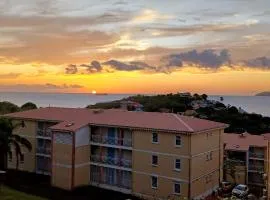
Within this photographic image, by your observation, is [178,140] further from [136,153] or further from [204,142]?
[136,153]

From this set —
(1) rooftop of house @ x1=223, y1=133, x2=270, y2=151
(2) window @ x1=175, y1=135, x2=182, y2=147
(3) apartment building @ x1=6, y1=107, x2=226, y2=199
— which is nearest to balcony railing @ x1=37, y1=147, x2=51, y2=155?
(3) apartment building @ x1=6, y1=107, x2=226, y2=199

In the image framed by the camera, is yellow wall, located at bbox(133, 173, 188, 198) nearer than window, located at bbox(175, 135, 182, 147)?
No

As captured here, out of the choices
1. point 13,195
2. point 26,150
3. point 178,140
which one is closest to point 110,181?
point 178,140

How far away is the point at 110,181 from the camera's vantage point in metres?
44.7

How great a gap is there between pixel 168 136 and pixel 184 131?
211 cm

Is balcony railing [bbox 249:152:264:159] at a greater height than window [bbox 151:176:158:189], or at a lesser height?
greater

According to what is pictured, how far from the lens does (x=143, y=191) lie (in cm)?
4184

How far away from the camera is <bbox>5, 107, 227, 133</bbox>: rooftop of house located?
40.5 meters

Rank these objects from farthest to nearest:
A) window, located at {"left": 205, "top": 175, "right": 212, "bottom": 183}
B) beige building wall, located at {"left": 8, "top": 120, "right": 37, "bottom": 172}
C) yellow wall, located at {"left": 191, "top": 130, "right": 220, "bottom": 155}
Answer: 1. beige building wall, located at {"left": 8, "top": 120, "right": 37, "bottom": 172}
2. window, located at {"left": 205, "top": 175, "right": 212, "bottom": 183}
3. yellow wall, located at {"left": 191, "top": 130, "right": 220, "bottom": 155}

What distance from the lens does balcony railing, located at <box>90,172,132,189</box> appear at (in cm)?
4347

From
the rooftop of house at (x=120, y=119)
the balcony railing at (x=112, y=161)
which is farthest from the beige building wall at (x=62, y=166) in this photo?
the balcony railing at (x=112, y=161)

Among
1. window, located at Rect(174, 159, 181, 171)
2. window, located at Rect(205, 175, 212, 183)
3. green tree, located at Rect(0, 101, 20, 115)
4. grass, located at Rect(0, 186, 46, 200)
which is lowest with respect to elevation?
grass, located at Rect(0, 186, 46, 200)

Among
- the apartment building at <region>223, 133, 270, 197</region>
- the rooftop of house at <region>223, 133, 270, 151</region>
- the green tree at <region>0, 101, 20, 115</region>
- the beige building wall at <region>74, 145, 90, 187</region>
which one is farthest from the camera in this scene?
the green tree at <region>0, 101, 20, 115</region>

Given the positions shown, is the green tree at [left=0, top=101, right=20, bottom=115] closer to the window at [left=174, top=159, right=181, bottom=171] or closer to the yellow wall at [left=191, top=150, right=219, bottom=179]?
the yellow wall at [left=191, top=150, right=219, bottom=179]
